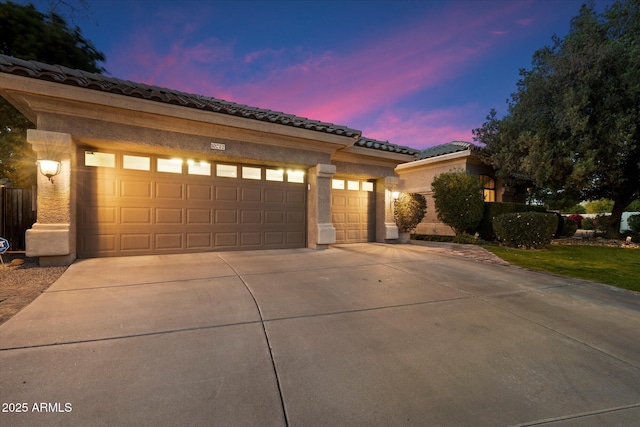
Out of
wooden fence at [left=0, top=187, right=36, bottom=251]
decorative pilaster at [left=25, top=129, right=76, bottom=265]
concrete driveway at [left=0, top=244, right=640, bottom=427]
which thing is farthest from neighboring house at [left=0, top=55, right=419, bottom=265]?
concrete driveway at [left=0, top=244, right=640, bottom=427]

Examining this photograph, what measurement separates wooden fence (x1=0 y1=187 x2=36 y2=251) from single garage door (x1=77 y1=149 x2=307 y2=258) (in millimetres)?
2073

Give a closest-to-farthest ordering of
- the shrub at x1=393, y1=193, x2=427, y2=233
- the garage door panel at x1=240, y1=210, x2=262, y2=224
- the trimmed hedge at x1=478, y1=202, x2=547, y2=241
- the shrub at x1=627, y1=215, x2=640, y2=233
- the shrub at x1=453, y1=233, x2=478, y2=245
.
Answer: the garage door panel at x1=240, y1=210, x2=262, y2=224 → the shrub at x1=393, y1=193, x2=427, y2=233 → the shrub at x1=453, y1=233, x2=478, y2=245 → the trimmed hedge at x1=478, y1=202, x2=547, y2=241 → the shrub at x1=627, y1=215, x2=640, y2=233

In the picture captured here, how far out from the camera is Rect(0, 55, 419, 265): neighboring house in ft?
19.0

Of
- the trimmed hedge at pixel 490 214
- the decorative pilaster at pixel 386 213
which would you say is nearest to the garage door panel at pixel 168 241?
the decorative pilaster at pixel 386 213

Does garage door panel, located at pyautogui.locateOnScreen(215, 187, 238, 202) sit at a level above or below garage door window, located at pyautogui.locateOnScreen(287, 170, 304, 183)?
below

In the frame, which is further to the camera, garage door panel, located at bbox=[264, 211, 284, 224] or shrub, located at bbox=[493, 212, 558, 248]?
shrub, located at bbox=[493, 212, 558, 248]

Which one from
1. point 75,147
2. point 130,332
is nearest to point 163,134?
point 75,147

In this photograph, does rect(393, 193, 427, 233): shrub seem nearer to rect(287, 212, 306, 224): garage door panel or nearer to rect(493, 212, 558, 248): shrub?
rect(493, 212, 558, 248): shrub

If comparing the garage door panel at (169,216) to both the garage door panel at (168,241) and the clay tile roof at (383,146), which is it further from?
the clay tile roof at (383,146)

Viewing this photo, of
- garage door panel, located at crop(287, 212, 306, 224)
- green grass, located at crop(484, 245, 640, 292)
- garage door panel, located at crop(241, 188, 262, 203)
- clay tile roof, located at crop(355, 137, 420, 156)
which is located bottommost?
green grass, located at crop(484, 245, 640, 292)

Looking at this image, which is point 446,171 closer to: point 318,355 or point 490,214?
point 490,214

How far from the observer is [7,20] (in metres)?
8.98

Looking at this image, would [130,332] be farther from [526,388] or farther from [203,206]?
[203,206]

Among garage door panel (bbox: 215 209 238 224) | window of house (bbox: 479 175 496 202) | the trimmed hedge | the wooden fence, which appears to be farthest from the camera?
window of house (bbox: 479 175 496 202)
